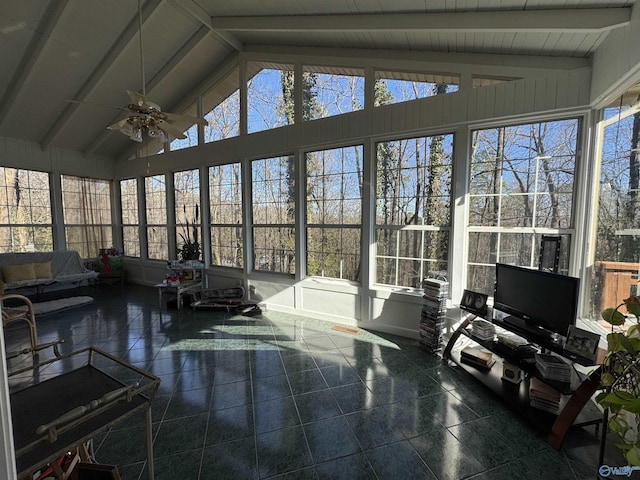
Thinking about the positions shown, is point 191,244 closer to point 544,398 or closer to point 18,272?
point 18,272

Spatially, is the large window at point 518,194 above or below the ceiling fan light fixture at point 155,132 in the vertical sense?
below

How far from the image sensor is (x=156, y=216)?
20.9ft

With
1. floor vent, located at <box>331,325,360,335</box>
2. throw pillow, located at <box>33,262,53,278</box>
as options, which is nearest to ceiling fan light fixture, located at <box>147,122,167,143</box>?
floor vent, located at <box>331,325,360,335</box>

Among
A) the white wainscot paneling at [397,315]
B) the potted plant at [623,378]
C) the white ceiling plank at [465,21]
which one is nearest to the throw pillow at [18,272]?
the white ceiling plank at [465,21]

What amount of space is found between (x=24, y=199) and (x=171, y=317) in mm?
4123

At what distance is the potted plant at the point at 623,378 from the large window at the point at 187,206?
5608 mm

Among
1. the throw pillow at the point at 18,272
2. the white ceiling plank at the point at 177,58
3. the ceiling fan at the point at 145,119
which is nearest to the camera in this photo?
the ceiling fan at the point at 145,119

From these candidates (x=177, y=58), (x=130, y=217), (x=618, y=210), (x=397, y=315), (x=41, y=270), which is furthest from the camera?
(x=130, y=217)

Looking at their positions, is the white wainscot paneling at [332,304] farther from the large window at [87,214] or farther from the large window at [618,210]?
the large window at [87,214]

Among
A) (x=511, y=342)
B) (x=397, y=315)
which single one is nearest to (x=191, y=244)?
(x=397, y=315)

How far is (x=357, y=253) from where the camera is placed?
13.2 ft

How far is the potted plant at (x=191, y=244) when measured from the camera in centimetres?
536

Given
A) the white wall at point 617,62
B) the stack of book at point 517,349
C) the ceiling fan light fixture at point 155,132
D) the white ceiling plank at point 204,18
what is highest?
the white ceiling plank at point 204,18

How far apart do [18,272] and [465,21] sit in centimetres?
729
